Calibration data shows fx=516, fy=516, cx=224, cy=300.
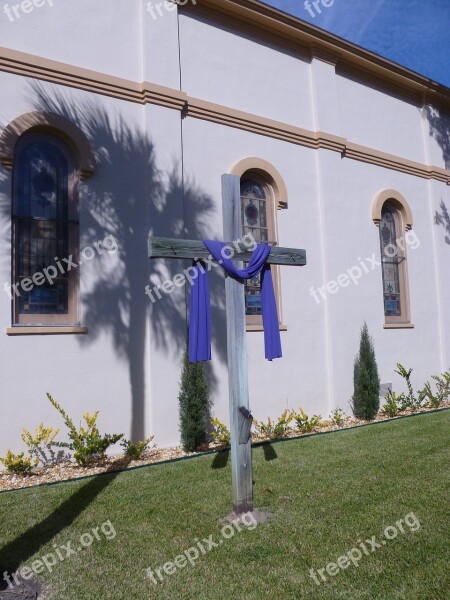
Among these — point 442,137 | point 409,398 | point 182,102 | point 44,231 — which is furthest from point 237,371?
point 442,137

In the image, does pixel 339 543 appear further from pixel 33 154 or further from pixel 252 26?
pixel 252 26

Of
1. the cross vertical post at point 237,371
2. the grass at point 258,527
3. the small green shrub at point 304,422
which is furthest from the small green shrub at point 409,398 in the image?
the cross vertical post at point 237,371

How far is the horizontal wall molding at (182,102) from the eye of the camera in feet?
25.0

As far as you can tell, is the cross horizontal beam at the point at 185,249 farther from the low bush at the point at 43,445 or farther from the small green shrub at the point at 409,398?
the small green shrub at the point at 409,398

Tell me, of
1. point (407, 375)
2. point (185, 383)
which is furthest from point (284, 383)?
point (407, 375)

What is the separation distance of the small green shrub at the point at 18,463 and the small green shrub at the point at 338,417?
5.52 metres

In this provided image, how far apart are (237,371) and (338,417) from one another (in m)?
5.50

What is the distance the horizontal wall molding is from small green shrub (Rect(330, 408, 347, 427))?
5.40m

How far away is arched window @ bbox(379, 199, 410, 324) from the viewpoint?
39.3ft

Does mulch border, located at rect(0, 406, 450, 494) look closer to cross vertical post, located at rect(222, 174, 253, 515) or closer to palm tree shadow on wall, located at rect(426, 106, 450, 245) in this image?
cross vertical post, located at rect(222, 174, 253, 515)

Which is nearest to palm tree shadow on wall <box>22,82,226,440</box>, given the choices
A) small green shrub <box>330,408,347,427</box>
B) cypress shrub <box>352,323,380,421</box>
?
small green shrub <box>330,408,347,427</box>

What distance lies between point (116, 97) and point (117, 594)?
7191 millimetres

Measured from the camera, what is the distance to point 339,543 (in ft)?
13.9

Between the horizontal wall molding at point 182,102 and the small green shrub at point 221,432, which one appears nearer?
the horizontal wall molding at point 182,102
